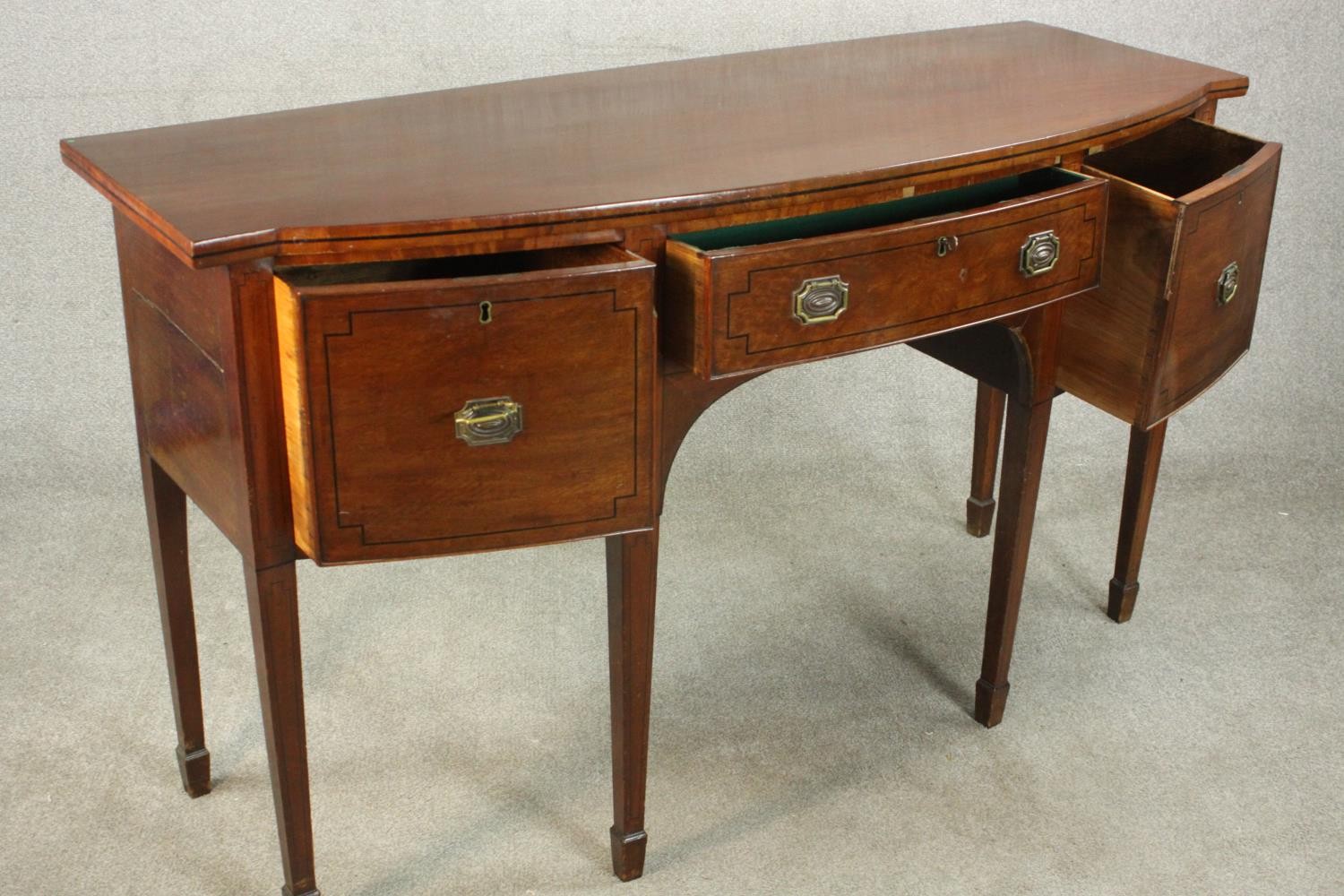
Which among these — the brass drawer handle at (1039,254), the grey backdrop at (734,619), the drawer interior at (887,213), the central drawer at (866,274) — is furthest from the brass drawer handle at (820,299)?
the grey backdrop at (734,619)

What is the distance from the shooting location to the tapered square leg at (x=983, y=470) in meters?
2.59

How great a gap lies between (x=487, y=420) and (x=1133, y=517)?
1.21 m

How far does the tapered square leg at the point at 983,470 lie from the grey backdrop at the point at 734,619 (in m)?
0.05

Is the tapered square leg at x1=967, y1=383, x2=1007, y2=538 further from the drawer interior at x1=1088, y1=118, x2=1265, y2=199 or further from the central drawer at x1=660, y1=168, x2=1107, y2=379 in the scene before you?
the central drawer at x1=660, y1=168, x2=1107, y2=379

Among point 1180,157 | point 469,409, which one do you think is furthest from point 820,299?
point 1180,157

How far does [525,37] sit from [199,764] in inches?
47.1

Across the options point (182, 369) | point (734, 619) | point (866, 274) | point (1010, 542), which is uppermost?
point (866, 274)

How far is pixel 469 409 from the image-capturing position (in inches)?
58.5

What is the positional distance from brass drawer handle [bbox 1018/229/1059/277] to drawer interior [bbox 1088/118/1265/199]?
11.7 inches

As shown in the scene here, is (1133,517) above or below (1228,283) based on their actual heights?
below

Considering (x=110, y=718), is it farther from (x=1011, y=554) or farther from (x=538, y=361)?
(x=1011, y=554)

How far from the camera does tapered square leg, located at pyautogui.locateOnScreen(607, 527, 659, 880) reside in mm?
1711

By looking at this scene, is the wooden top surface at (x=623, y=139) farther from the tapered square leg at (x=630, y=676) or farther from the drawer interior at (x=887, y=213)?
the tapered square leg at (x=630, y=676)

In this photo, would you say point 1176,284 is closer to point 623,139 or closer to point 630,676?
point 623,139
